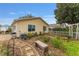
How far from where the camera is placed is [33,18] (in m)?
3.15

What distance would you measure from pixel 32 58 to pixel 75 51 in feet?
1.45

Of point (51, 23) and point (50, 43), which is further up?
point (51, 23)

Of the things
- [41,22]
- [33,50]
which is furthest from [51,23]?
[33,50]

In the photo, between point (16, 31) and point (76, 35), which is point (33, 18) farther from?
point (76, 35)

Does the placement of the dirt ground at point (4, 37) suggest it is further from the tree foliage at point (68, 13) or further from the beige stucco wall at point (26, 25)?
the tree foliage at point (68, 13)

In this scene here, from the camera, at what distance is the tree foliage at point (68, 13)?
3145 millimetres

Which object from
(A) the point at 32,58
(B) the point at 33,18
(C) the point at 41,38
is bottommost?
(A) the point at 32,58

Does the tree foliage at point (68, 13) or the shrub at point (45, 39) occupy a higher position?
the tree foliage at point (68, 13)

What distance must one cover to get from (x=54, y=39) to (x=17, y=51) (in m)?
0.40

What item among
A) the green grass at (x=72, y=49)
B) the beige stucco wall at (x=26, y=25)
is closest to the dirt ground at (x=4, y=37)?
the beige stucco wall at (x=26, y=25)

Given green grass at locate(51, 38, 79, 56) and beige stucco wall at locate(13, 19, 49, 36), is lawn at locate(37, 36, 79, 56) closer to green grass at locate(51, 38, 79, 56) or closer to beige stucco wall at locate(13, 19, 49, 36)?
green grass at locate(51, 38, 79, 56)

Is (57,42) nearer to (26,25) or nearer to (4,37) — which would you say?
(26,25)

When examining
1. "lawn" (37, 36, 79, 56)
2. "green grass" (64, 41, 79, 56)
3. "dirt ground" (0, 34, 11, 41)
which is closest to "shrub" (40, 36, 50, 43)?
"lawn" (37, 36, 79, 56)

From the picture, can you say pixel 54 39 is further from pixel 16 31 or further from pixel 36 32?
pixel 16 31
